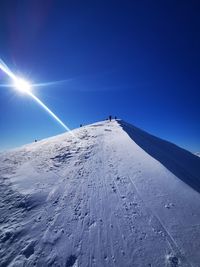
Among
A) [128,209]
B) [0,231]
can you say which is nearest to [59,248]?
[0,231]

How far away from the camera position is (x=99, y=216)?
322 inches

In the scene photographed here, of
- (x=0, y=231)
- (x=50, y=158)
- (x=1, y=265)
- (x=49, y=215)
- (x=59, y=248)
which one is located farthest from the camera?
(x=50, y=158)

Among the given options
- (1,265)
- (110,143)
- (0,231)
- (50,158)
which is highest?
(110,143)

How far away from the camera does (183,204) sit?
899 cm

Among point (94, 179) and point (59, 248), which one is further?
point (94, 179)

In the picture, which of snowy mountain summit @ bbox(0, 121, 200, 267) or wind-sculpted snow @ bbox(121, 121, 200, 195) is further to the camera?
wind-sculpted snow @ bbox(121, 121, 200, 195)

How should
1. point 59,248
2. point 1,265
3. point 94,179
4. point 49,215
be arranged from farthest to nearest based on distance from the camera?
point 94,179
point 49,215
point 59,248
point 1,265

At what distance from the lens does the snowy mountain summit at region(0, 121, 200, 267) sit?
627cm

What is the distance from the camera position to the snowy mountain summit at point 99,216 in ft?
20.6

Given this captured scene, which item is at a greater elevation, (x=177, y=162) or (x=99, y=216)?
(x=177, y=162)

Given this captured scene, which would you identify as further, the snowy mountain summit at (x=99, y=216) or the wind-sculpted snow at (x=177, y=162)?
the wind-sculpted snow at (x=177, y=162)

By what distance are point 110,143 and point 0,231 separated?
13.6 metres

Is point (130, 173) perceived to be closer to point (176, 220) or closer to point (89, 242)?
point (176, 220)

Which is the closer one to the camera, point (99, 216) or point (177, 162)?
point (99, 216)
